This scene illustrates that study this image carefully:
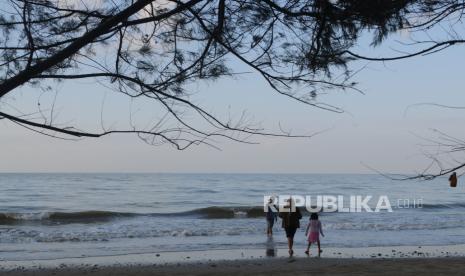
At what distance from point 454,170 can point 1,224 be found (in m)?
22.7

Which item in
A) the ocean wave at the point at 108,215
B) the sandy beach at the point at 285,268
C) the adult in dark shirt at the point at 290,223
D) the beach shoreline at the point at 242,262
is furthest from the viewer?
the ocean wave at the point at 108,215

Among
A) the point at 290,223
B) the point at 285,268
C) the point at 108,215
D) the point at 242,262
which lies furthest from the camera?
the point at 108,215

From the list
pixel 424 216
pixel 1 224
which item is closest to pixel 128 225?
pixel 1 224

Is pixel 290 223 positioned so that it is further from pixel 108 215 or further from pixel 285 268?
pixel 108 215

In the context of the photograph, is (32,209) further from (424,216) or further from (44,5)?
(44,5)

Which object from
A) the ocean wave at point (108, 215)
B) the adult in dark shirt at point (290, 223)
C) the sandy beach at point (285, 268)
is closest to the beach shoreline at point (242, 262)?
the sandy beach at point (285, 268)

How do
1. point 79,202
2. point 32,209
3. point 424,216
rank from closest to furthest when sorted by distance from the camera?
point 424,216
point 32,209
point 79,202

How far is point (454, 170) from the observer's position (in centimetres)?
347

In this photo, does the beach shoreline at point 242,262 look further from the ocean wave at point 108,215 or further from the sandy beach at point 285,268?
the ocean wave at point 108,215

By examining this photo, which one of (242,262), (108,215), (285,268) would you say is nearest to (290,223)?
(242,262)

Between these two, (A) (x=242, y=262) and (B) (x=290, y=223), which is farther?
(B) (x=290, y=223)

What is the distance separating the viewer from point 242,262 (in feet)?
40.8

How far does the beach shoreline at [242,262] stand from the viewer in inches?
437

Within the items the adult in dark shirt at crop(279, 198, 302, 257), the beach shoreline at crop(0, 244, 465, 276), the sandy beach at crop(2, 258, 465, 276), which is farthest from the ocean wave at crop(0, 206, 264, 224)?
the sandy beach at crop(2, 258, 465, 276)
